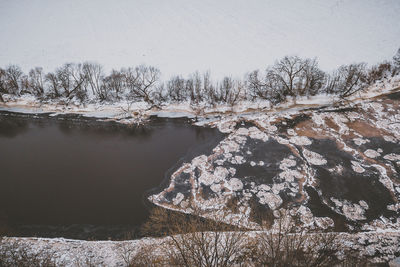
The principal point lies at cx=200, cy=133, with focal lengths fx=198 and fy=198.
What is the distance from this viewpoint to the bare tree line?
25.1 m

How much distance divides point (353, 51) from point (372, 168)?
21900 millimetres

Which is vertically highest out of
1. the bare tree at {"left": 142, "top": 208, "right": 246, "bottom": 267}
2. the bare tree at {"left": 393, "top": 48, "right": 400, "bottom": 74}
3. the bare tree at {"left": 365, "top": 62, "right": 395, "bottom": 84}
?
the bare tree at {"left": 393, "top": 48, "right": 400, "bottom": 74}

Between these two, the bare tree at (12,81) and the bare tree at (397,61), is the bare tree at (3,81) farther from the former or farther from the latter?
the bare tree at (397,61)

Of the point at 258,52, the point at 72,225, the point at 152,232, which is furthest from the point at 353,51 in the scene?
the point at 72,225

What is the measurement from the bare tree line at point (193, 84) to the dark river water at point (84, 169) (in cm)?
395

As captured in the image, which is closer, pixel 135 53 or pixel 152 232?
pixel 152 232

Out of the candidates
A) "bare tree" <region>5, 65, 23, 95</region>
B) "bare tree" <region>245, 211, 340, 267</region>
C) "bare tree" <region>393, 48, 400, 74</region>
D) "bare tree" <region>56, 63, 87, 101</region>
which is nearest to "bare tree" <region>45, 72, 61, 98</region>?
"bare tree" <region>56, 63, 87, 101</region>

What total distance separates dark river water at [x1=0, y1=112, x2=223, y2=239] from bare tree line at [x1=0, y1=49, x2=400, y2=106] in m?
3.95

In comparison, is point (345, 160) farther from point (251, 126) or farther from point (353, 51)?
point (353, 51)

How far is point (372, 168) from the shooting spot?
16.7 metres

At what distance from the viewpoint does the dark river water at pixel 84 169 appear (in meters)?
14.3

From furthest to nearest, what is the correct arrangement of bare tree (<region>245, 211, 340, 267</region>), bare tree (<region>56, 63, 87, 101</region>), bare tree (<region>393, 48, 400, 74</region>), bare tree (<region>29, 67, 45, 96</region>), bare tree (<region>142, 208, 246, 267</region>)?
1. bare tree (<region>393, 48, 400, 74</region>)
2. bare tree (<region>29, 67, 45, 96</region>)
3. bare tree (<region>56, 63, 87, 101</region>)
4. bare tree (<region>142, 208, 246, 267</region>)
5. bare tree (<region>245, 211, 340, 267</region>)

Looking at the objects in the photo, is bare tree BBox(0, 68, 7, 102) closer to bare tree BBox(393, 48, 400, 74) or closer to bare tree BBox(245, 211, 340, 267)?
bare tree BBox(245, 211, 340, 267)

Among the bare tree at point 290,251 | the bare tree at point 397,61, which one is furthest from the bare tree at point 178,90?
the bare tree at point 397,61
